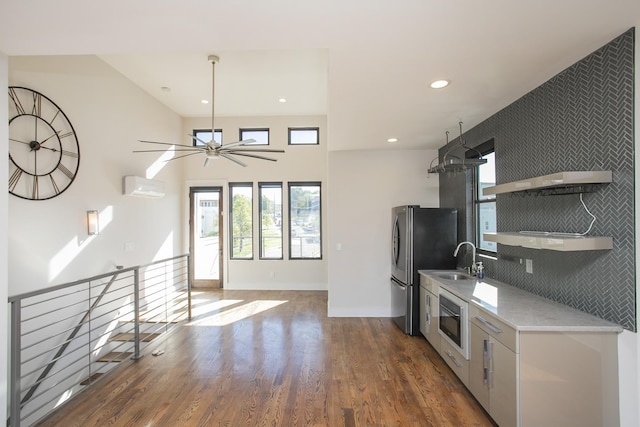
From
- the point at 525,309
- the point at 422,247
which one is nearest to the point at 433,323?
the point at 422,247

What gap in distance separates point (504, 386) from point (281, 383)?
189 cm

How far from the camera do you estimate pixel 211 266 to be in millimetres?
6668

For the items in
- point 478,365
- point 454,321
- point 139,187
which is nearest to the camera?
point 478,365

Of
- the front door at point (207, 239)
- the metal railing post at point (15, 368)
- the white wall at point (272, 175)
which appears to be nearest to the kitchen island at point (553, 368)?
the metal railing post at point (15, 368)

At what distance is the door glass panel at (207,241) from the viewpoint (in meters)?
6.64

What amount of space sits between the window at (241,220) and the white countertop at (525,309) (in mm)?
4613

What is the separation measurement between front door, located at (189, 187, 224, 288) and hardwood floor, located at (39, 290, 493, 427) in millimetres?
2421

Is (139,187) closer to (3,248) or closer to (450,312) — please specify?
(3,248)

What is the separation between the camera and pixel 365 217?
15.6 ft

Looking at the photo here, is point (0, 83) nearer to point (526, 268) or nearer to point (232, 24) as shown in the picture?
point (232, 24)

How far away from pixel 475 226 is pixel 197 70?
14.4ft

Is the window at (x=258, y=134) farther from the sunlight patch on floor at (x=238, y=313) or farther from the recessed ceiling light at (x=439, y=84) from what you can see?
the recessed ceiling light at (x=439, y=84)

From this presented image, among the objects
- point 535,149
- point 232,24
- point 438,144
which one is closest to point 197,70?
point 232,24

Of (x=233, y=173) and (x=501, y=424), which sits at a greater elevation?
(x=233, y=173)
